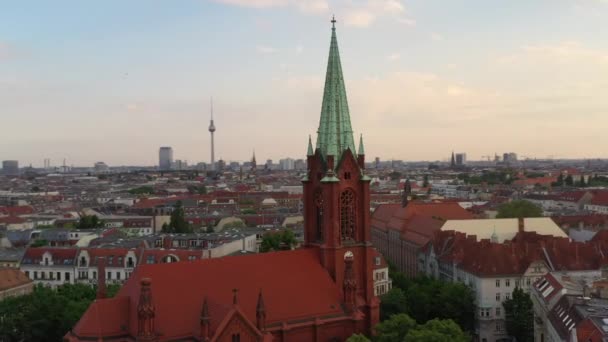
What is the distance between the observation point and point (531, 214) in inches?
6609

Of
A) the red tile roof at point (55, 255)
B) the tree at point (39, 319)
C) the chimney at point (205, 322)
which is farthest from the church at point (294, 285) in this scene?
the red tile roof at point (55, 255)

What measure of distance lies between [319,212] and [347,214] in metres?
2.82

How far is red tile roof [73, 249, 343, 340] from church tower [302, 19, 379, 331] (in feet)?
7.05

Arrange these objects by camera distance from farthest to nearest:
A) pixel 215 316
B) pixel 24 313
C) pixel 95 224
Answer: pixel 95 224
pixel 24 313
pixel 215 316

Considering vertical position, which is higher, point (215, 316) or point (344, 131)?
point (344, 131)

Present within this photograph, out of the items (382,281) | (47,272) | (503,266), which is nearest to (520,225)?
(503,266)

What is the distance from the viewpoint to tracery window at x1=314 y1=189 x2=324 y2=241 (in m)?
67.8

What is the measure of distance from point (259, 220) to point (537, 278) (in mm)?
108707

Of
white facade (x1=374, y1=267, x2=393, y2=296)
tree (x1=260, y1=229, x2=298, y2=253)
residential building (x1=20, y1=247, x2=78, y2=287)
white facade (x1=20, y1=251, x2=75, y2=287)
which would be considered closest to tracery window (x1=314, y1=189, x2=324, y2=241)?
white facade (x1=374, y1=267, x2=393, y2=296)

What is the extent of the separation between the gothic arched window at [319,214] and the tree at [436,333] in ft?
42.7

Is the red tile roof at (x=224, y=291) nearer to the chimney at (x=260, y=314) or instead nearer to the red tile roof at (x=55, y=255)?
the chimney at (x=260, y=314)

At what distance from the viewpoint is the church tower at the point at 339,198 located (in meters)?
66.4

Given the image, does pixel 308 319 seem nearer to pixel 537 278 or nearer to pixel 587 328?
pixel 587 328

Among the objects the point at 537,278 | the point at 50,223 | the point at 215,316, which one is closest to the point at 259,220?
the point at 50,223
